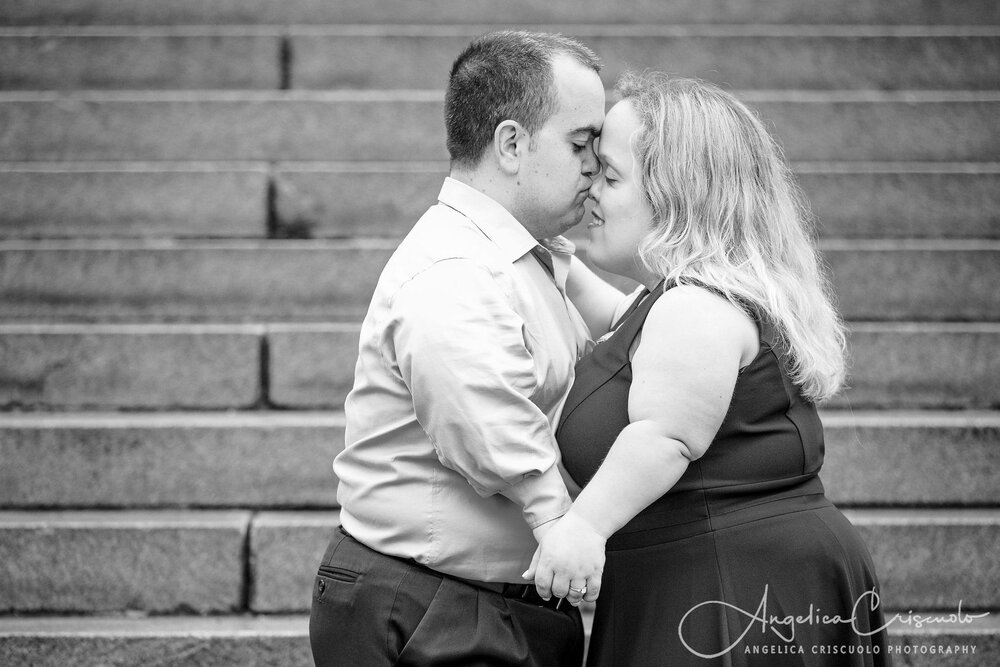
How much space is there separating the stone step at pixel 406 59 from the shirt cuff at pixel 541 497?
3.03 meters

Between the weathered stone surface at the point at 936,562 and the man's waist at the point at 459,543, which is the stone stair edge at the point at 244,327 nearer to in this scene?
the weathered stone surface at the point at 936,562

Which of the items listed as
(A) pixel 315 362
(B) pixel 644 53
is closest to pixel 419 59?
(B) pixel 644 53

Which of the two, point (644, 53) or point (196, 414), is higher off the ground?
point (644, 53)

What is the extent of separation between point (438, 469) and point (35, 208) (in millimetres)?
2790

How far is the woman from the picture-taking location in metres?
1.83

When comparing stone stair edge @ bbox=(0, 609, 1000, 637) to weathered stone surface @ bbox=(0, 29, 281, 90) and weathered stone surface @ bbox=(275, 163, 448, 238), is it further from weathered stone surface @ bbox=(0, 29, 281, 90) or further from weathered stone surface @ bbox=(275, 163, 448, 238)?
weathered stone surface @ bbox=(0, 29, 281, 90)

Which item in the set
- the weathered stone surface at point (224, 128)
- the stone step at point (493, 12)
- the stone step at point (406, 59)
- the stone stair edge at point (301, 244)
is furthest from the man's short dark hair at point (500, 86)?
the stone step at point (493, 12)

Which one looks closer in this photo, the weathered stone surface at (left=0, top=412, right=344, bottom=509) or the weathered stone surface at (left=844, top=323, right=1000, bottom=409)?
the weathered stone surface at (left=0, top=412, right=344, bottom=509)

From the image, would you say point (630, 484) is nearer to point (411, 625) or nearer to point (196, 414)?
point (411, 625)

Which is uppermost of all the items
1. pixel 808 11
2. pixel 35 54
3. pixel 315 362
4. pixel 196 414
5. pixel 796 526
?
pixel 808 11

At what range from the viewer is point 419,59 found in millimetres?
4520

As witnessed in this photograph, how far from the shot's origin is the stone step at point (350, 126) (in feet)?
13.7

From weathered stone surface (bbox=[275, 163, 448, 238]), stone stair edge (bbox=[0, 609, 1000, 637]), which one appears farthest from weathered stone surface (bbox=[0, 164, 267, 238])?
stone stair edge (bbox=[0, 609, 1000, 637])

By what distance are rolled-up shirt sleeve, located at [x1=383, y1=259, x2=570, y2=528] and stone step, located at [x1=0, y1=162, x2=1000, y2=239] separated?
2.11 m
